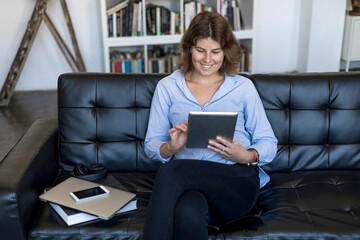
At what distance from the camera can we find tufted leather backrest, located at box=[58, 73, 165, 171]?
193 cm

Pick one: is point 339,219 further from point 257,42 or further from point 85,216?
point 257,42

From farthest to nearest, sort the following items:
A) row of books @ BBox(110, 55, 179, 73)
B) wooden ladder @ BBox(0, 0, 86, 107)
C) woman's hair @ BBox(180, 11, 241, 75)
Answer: row of books @ BBox(110, 55, 179, 73) → wooden ladder @ BBox(0, 0, 86, 107) → woman's hair @ BBox(180, 11, 241, 75)

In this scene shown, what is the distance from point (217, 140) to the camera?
158 centimetres

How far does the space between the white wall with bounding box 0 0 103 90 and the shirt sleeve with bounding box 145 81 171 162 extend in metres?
2.80

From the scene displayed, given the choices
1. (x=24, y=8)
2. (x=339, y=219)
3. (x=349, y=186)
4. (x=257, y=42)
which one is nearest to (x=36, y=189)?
(x=339, y=219)

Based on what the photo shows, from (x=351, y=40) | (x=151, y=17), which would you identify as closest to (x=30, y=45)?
(x=151, y=17)

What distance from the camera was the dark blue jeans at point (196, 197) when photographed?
1.38m

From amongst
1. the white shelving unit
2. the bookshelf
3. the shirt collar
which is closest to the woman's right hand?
the shirt collar

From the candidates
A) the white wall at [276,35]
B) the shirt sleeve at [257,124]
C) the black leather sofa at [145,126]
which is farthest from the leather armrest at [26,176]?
the white wall at [276,35]

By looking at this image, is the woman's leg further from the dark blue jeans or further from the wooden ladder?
the wooden ladder

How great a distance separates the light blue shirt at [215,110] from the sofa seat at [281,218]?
15 centimetres

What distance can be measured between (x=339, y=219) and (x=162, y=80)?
887 mm

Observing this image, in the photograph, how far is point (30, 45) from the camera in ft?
13.3

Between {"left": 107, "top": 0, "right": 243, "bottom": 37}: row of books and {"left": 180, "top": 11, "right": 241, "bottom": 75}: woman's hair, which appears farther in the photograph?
Result: {"left": 107, "top": 0, "right": 243, "bottom": 37}: row of books
